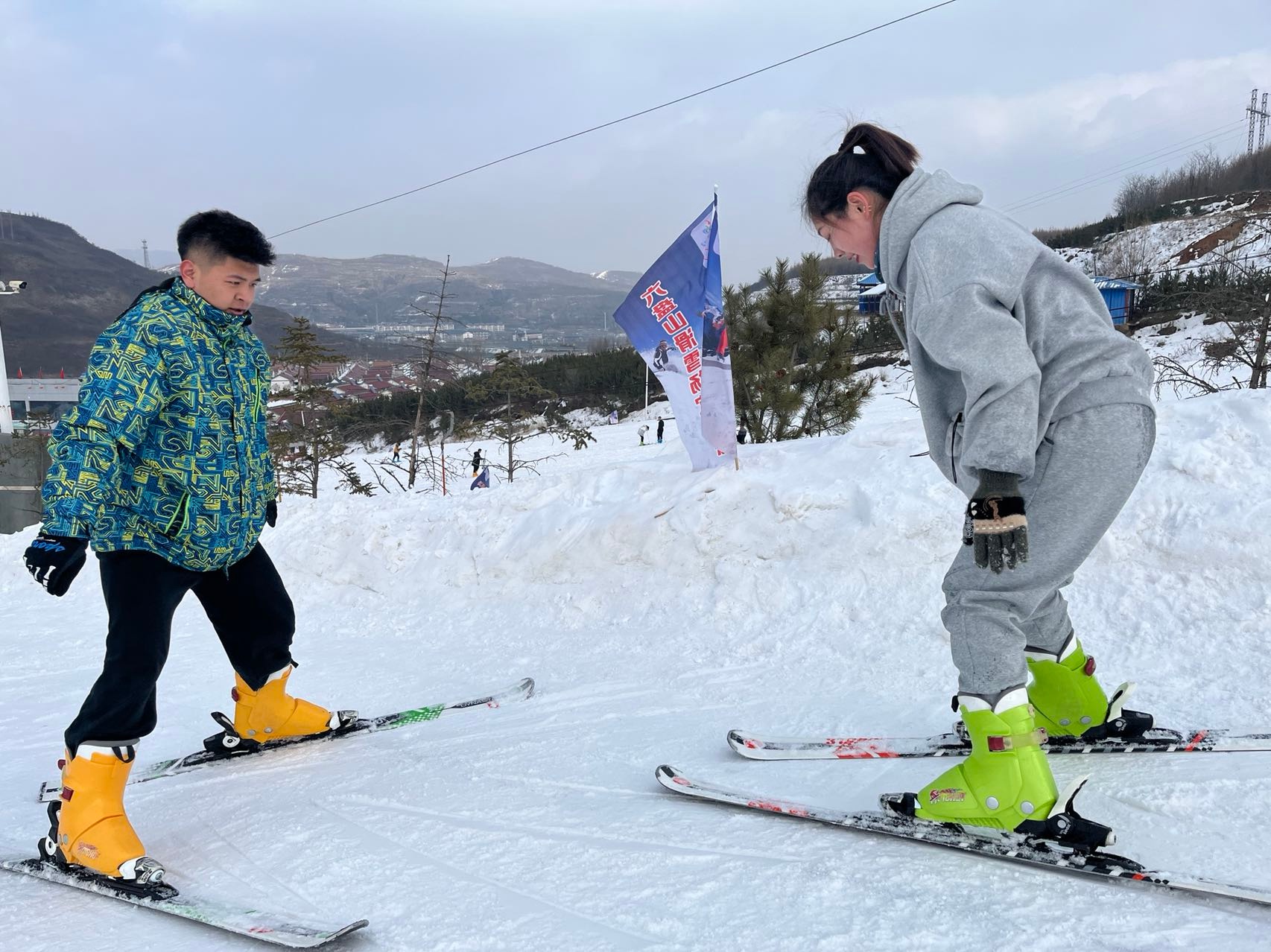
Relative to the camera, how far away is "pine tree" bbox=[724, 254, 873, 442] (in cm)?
1106

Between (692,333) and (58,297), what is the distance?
85.6 metres

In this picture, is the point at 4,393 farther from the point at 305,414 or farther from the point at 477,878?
the point at 477,878

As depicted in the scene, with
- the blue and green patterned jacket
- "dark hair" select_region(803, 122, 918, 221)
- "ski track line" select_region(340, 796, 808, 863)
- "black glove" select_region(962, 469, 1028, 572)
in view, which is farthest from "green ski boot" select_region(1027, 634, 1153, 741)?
the blue and green patterned jacket

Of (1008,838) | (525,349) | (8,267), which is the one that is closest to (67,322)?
(8,267)

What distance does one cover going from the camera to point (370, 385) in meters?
15.0

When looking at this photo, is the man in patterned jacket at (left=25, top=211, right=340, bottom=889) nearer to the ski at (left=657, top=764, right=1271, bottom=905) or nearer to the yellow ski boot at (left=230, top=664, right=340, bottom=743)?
the yellow ski boot at (left=230, top=664, right=340, bottom=743)

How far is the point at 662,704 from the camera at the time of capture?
3402 mm

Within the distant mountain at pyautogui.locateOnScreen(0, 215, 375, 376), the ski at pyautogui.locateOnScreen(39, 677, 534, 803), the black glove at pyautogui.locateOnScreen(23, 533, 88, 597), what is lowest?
the ski at pyautogui.locateOnScreen(39, 677, 534, 803)

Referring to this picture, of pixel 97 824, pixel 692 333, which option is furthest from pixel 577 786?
pixel 692 333

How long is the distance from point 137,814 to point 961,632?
8.52 feet

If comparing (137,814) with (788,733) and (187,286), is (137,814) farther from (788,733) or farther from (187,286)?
(788,733)

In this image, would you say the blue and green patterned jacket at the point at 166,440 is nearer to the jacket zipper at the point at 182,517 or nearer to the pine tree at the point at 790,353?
the jacket zipper at the point at 182,517

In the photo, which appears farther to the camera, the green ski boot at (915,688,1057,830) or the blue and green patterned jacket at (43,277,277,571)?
the blue and green patterned jacket at (43,277,277,571)

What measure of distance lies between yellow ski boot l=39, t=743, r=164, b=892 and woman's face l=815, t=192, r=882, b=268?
243 centimetres
